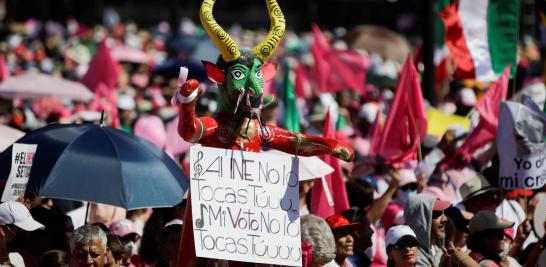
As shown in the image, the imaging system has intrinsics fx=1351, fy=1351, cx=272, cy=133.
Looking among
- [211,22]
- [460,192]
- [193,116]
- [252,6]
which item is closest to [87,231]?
[193,116]

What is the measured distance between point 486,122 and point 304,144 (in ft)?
12.2

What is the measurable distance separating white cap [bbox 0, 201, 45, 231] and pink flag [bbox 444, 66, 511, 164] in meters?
4.10

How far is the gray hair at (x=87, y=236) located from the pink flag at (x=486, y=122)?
4.17m

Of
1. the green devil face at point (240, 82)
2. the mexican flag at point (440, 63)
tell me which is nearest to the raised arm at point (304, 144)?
the green devil face at point (240, 82)

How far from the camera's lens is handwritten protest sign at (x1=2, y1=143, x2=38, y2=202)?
798 centimetres

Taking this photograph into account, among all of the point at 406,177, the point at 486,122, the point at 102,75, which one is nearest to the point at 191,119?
the point at 406,177

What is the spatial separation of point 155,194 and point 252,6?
39217 mm

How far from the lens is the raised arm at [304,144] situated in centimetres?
756

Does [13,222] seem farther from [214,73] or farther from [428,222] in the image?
[428,222]

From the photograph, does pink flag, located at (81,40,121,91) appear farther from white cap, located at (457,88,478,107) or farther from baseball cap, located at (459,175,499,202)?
baseball cap, located at (459,175,499,202)

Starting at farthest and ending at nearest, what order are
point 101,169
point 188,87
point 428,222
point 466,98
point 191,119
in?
point 466,98 → point 101,169 → point 428,222 → point 191,119 → point 188,87

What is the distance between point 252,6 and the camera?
155ft

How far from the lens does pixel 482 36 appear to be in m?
12.4

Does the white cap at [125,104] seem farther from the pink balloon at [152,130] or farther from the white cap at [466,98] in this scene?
the white cap at [466,98]
